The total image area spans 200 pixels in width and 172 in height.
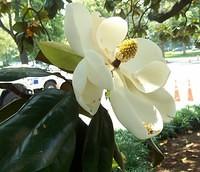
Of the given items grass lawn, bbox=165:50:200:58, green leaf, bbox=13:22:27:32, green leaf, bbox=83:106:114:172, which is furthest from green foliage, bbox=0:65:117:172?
grass lawn, bbox=165:50:200:58

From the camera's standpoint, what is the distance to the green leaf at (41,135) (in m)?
0.41

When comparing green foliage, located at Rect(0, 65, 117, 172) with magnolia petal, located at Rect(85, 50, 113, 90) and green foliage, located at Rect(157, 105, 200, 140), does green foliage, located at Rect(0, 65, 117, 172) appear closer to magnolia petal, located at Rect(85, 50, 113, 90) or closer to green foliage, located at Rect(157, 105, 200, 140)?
magnolia petal, located at Rect(85, 50, 113, 90)

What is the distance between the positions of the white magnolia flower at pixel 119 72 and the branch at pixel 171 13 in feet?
9.08

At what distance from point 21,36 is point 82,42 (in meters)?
1.85

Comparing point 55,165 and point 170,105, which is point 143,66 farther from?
point 55,165

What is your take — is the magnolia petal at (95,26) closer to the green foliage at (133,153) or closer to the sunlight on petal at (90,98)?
the sunlight on petal at (90,98)

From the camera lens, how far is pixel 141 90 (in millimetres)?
541

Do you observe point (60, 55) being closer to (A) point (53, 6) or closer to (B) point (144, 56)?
(B) point (144, 56)

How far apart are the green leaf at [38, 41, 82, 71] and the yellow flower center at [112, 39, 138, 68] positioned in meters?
0.05

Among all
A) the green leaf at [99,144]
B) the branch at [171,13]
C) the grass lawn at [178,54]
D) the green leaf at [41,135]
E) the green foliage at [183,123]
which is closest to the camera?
the green leaf at [41,135]

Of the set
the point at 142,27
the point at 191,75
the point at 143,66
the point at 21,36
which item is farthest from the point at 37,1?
the point at 191,75

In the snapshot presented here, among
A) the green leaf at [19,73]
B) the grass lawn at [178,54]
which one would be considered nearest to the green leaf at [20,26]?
the green leaf at [19,73]

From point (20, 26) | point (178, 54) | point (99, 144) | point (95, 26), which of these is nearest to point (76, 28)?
point (95, 26)

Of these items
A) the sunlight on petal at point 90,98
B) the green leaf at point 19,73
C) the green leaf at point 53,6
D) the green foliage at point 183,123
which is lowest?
the green foliage at point 183,123
